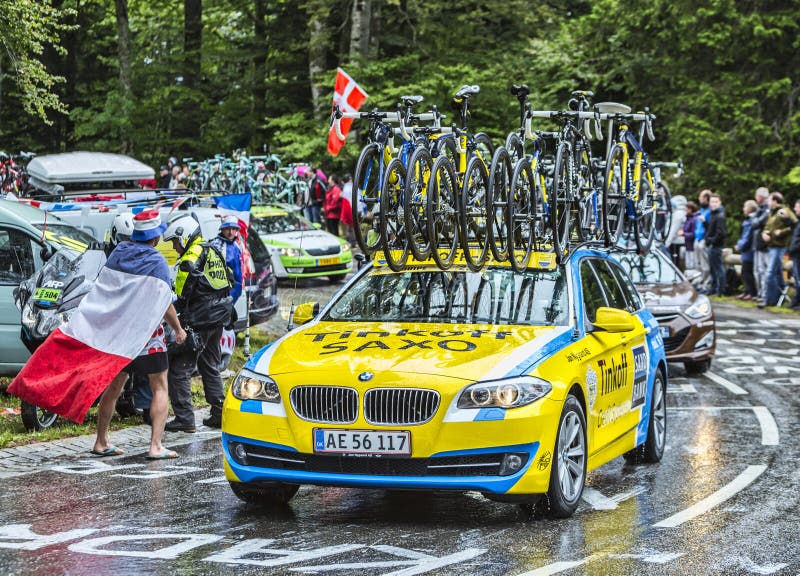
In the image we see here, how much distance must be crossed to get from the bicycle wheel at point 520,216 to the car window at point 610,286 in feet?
2.33

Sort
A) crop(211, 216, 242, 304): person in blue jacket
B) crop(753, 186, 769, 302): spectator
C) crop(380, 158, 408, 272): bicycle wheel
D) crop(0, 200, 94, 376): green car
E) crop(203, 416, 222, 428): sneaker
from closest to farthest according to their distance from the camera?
crop(380, 158, 408, 272): bicycle wheel < crop(203, 416, 222, 428): sneaker < crop(211, 216, 242, 304): person in blue jacket < crop(0, 200, 94, 376): green car < crop(753, 186, 769, 302): spectator

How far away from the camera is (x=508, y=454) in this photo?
796cm

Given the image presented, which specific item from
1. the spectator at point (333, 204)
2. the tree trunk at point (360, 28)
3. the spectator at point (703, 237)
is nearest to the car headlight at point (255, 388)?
the spectator at point (703, 237)

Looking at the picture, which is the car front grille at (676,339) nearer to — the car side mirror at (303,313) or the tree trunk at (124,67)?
the car side mirror at (303,313)

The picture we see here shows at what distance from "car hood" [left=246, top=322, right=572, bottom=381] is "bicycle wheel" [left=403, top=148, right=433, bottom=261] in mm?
789

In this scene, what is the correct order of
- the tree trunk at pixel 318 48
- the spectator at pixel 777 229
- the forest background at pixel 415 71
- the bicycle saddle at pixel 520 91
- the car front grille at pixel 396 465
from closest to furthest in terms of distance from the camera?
1. the car front grille at pixel 396 465
2. the bicycle saddle at pixel 520 91
3. the spectator at pixel 777 229
4. the forest background at pixel 415 71
5. the tree trunk at pixel 318 48

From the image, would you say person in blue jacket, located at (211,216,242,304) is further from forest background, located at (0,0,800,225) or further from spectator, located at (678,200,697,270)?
spectator, located at (678,200,697,270)

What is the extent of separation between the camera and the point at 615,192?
42.4 ft

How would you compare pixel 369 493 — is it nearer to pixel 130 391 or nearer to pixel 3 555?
pixel 3 555

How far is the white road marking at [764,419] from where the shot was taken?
40.3ft

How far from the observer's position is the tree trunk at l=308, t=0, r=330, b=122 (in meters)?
39.5

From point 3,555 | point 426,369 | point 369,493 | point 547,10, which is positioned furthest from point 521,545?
point 547,10

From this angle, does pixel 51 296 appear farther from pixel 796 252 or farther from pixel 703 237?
pixel 703 237

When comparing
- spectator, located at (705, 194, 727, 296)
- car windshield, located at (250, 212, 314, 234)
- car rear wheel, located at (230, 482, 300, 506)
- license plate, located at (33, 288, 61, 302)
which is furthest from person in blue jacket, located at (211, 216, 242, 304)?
spectator, located at (705, 194, 727, 296)
